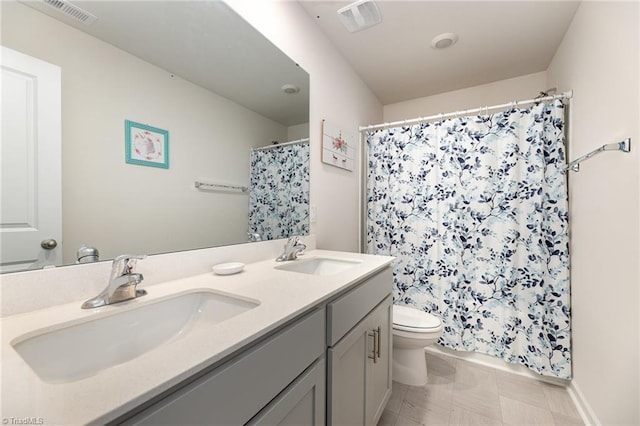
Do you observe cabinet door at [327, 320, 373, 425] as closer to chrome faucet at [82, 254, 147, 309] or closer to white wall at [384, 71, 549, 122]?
chrome faucet at [82, 254, 147, 309]

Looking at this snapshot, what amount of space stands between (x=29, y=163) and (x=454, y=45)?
8.14 ft

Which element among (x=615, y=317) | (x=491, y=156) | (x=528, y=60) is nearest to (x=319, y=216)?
(x=491, y=156)

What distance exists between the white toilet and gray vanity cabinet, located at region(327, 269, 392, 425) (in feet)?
0.91

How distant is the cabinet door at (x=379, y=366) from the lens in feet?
3.91

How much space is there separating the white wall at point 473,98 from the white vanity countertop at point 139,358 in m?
2.54

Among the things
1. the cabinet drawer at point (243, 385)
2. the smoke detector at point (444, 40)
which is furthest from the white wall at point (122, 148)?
the smoke detector at point (444, 40)

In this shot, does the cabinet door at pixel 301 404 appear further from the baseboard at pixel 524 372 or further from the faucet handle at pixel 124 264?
the baseboard at pixel 524 372

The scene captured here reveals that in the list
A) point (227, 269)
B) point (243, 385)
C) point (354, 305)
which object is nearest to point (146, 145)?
point (227, 269)

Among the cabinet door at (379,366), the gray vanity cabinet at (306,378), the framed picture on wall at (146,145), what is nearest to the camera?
the gray vanity cabinet at (306,378)

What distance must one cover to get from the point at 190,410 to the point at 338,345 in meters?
0.56

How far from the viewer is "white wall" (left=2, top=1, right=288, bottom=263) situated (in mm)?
737

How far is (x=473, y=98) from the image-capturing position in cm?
259

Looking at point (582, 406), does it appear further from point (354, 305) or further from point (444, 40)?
point (444, 40)

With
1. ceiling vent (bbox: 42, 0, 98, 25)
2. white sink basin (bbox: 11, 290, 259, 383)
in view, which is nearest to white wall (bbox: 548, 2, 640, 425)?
white sink basin (bbox: 11, 290, 259, 383)
